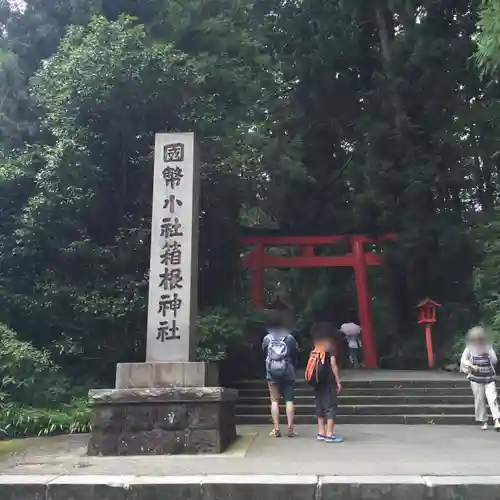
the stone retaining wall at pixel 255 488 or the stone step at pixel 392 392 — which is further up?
the stone step at pixel 392 392

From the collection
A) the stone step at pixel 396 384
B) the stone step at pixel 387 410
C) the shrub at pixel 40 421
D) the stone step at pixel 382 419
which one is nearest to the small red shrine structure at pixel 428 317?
the stone step at pixel 396 384

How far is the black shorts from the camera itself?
7.37 m

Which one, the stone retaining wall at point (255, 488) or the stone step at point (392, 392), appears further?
the stone step at point (392, 392)

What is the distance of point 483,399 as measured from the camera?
28.4 feet

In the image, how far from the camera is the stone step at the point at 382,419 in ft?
31.7

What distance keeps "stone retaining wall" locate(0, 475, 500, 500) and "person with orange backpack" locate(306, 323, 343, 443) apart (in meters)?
2.49

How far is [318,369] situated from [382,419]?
10.5 ft

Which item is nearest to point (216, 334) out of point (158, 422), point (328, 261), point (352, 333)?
point (158, 422)

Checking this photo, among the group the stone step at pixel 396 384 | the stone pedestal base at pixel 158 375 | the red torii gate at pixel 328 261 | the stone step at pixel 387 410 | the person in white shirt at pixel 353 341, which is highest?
the red torii gate at pixel 328 261

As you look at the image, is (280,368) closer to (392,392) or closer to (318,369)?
(318,369)

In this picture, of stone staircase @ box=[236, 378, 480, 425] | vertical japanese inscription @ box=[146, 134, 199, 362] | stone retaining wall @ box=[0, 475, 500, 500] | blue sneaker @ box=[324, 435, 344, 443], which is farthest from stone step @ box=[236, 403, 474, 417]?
stone retaining wall @ box=[0, 475, 500, 500]

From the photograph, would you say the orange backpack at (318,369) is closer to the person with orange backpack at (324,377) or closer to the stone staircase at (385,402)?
the person with orange backpack at (324,377)

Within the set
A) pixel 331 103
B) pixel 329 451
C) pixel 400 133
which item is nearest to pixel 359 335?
pixel 400 133

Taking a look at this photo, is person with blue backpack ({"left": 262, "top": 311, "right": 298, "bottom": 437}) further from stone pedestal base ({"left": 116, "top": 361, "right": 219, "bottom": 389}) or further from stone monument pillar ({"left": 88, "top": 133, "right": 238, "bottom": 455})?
stone pedestal base ({"left": 116, "top": 361, "right": 219, "bottom": 389})
